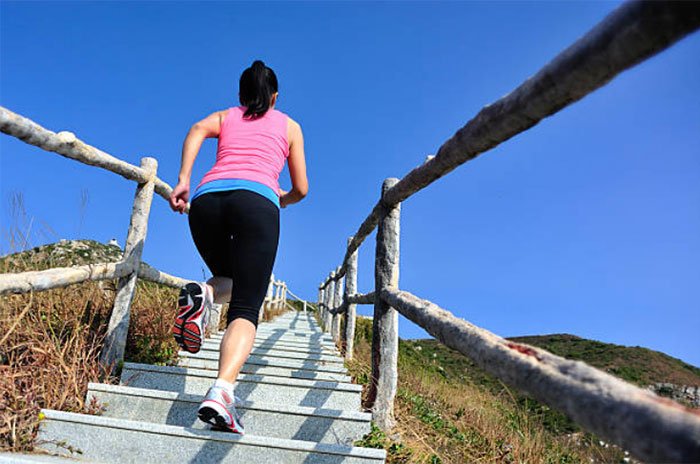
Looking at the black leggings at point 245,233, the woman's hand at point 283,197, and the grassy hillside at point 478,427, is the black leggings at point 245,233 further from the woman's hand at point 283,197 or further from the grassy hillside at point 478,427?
the grassy hillside at point 478,427

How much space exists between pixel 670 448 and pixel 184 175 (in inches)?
93.4

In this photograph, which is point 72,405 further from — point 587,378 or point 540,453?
point 540,453

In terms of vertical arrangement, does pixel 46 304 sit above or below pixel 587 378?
above

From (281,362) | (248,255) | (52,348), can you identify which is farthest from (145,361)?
(248,255)

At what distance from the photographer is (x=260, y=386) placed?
3514 mm

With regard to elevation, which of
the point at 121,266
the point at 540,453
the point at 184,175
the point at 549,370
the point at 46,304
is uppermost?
the point at 184,175

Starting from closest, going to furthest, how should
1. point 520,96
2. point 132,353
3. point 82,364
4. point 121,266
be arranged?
point 520,96, point 82,364, point 121,266, point 132,353

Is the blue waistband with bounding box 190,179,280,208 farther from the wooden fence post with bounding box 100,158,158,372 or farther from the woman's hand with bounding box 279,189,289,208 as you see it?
the wooden fence post with bounding box 100,158,158,372

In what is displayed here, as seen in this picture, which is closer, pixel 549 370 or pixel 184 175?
pixel 549 370

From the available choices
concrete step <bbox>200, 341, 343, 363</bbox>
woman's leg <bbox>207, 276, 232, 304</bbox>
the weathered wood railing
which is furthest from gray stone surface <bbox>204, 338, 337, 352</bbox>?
the weathered wood railing

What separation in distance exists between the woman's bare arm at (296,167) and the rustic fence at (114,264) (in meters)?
1.08

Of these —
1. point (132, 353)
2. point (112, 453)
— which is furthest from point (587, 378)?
point (132, 353)

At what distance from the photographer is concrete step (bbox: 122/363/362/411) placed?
130 inches

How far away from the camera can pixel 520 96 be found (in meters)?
1.26
